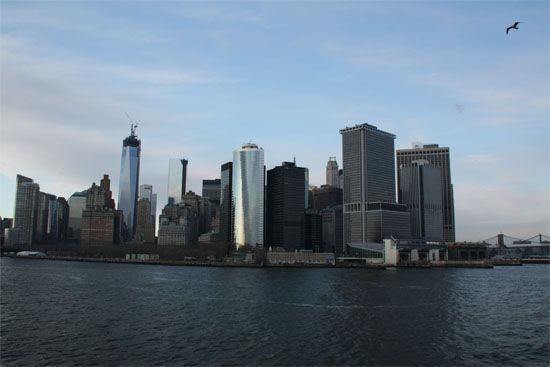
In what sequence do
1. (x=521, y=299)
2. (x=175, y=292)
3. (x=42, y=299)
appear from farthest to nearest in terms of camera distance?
(x=175, y=292), (x=521, y=299), (x=42, y=299)

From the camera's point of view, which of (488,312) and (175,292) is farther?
(175,292)

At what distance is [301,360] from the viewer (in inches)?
1644

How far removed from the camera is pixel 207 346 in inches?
1839

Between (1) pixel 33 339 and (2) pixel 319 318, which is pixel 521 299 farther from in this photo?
(1) pixel 33 339

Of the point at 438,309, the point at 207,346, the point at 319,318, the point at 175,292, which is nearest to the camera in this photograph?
the point at 207,346

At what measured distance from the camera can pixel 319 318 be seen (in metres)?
62.5

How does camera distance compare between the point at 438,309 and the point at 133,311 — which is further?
the point at 438,309

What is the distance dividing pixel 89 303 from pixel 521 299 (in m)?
75.2

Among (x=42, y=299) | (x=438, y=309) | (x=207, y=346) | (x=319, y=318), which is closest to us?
(x=207, y=346)

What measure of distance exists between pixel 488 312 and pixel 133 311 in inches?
2001

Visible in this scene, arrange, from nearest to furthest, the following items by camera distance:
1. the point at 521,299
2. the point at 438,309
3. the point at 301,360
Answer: the point at 301,360, the point at 438,309, the point at 521,299

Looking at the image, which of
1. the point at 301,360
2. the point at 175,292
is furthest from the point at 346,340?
the point at 175,292


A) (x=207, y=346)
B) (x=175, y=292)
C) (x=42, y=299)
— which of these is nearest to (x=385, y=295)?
(x=175, y=292)

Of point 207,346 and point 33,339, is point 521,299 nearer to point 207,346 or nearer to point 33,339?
point 207,346
